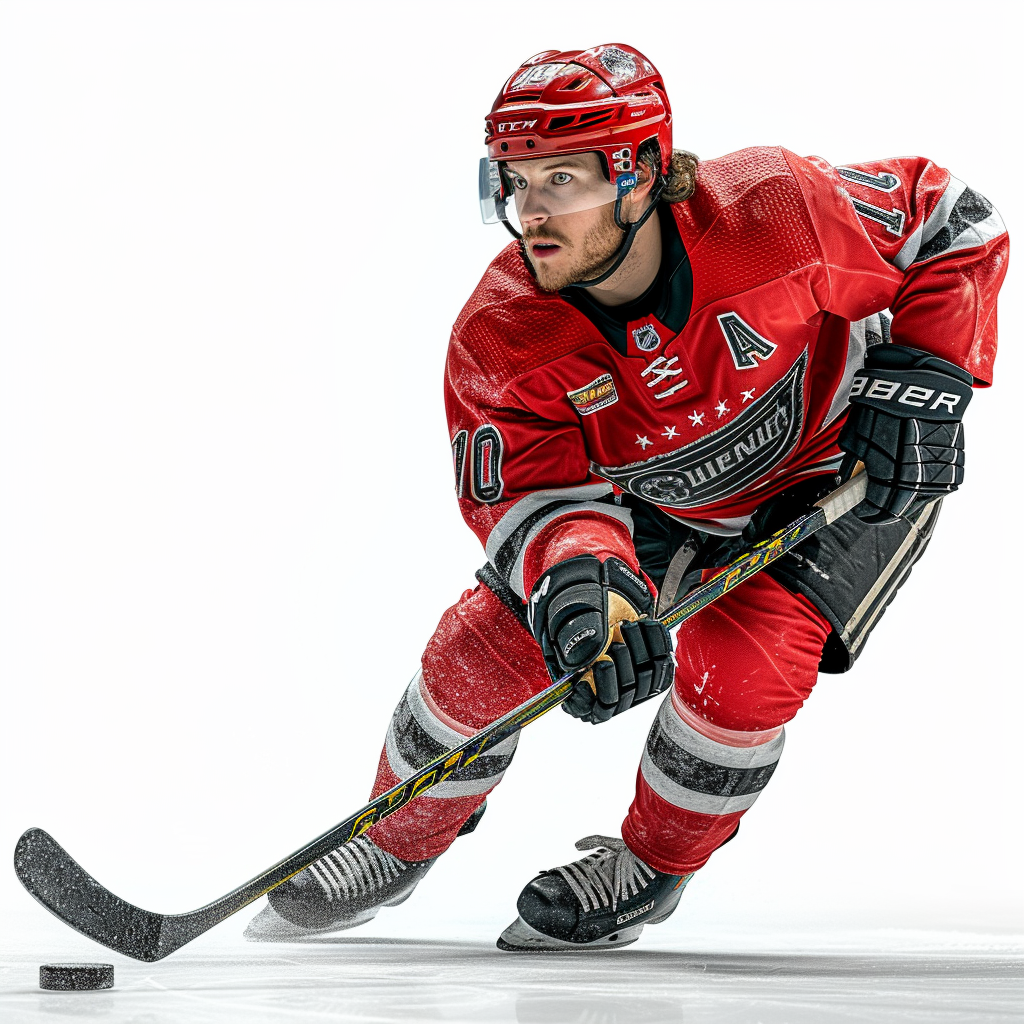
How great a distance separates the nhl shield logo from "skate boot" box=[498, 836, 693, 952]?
2.71 ft

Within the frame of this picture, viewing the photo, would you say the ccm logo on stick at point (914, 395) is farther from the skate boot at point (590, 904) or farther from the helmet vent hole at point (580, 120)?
the skate boot at point (590, 904)

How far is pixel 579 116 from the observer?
210 centimetres

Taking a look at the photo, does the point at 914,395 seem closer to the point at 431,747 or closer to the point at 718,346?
the point at 718,346

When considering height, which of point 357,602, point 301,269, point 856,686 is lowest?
point 856,686

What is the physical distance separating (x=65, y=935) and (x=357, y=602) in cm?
180

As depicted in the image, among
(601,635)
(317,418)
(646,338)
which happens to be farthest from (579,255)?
(317,418)

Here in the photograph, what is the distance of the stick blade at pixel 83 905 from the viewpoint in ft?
6.68

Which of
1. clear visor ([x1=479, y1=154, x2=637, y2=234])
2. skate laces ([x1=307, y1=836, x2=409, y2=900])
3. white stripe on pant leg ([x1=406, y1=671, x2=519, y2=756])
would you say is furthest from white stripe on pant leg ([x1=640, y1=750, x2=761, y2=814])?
clear visor ([x1=479, y1=154, x2=637, y2=234])

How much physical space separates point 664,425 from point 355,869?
91cm

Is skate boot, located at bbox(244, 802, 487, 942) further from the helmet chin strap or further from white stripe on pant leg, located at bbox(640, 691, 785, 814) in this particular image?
the helmet chin strap

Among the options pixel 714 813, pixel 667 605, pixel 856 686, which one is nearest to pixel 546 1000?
pixel 714 813

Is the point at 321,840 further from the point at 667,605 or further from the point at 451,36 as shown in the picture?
the point at 451,36

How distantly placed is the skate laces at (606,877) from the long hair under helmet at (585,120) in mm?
930

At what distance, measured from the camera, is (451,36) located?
16.1 ft
